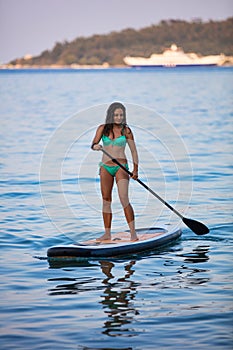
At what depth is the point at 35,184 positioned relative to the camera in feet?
53.6

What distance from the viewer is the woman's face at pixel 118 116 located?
9.63 metres

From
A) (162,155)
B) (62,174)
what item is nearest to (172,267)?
(62,174)

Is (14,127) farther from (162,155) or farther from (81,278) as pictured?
(81,278)

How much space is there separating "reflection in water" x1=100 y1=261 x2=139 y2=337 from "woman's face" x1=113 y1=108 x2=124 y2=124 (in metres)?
1.70

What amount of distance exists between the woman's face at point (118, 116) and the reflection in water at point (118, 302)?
66.8 inches

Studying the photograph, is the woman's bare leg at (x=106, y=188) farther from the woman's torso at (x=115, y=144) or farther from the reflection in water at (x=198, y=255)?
the reflection in water at (x=198, y=255)

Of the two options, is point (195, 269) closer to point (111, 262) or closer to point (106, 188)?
point (111, 262)

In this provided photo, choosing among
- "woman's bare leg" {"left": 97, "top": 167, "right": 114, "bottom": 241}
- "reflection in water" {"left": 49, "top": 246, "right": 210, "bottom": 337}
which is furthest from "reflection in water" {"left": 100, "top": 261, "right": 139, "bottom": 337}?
"woman's bare leg" {"left": 97, "top": 167, "right": 114, "bottom": 241}

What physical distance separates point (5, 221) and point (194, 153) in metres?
10.2

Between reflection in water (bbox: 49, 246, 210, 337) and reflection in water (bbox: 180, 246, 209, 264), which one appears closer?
reflection in water (bbox: 49, 246, 210, 337)

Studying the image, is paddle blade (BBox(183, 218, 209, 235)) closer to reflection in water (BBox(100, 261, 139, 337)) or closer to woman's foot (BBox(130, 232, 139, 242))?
woman's foot (BBox(130, 232, 139, 242))

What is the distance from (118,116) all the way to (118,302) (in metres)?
2.38

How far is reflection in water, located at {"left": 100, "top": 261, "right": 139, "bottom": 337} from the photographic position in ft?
25.1

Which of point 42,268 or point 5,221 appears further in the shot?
point 5,221
